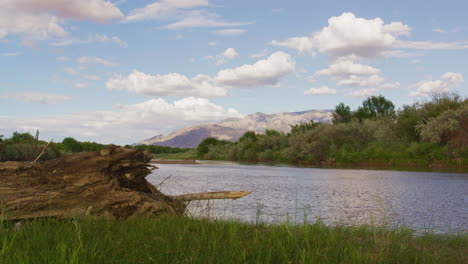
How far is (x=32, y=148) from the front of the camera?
33.6 ft

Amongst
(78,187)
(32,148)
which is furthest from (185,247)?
(32,148)

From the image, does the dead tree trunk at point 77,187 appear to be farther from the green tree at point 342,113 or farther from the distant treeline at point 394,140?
the green tree at point 342,113

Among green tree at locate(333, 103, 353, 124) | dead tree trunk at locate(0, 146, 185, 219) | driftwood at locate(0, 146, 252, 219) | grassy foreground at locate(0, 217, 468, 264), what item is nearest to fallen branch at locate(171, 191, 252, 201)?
driftwood at locate(0, 146, 252, 219)

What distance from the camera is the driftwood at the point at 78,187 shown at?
25.3 ft

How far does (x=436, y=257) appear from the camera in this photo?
5969mm

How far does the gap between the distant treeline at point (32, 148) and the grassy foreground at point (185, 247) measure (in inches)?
156

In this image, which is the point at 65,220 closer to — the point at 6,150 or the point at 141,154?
the point at 141,154

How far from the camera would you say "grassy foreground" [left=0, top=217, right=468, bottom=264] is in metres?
4.47

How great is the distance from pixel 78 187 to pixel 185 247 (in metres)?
4.36

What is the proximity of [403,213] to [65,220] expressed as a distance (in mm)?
12611

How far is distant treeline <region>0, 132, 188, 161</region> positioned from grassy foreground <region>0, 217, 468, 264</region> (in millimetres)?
3969

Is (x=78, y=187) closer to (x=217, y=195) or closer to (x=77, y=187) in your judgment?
(x=77, y=187)

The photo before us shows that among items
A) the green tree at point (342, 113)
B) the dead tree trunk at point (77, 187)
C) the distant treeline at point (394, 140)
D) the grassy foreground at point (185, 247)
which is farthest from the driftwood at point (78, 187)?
the green tree at point (342, 113)

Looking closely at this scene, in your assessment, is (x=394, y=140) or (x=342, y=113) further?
(x=342, y=113)
